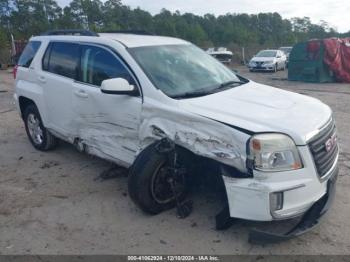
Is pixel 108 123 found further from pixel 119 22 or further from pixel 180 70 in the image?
pixel 119 22

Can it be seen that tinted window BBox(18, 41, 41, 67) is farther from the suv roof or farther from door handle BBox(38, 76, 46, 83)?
the suv roof

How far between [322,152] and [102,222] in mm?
2154

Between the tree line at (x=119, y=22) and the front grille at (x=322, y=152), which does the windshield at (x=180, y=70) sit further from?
the tree line at (x=119, y=22)

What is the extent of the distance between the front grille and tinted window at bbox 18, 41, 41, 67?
4228 millimetres

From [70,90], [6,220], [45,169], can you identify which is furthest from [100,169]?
[6,220]

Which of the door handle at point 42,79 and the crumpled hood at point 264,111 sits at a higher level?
the door handle at point 42,79

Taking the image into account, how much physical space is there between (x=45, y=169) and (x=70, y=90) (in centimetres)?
120

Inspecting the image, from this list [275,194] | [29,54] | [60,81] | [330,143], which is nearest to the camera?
[275,194]

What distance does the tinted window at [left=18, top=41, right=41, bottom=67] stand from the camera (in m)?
5.75

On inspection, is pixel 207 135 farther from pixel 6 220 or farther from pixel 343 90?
pixel 343 90

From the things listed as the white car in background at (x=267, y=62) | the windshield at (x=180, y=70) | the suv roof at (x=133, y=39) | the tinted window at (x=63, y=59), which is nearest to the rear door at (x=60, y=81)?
the tinted window at (x=63, y=59)

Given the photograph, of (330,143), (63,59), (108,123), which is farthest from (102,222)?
(63,59)

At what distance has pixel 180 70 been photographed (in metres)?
4.23

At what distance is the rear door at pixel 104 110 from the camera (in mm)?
4035
